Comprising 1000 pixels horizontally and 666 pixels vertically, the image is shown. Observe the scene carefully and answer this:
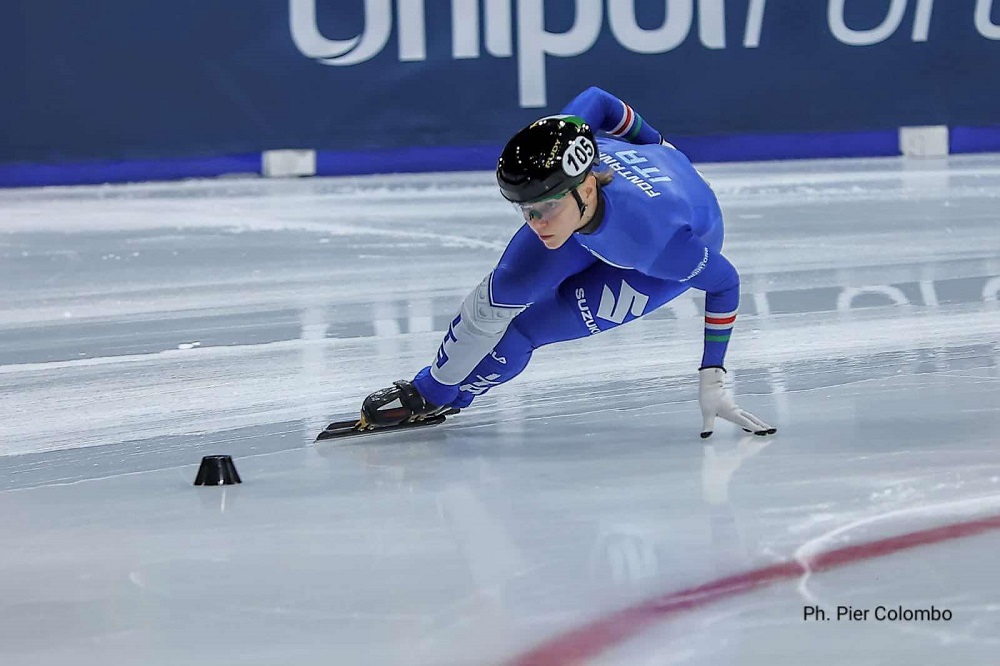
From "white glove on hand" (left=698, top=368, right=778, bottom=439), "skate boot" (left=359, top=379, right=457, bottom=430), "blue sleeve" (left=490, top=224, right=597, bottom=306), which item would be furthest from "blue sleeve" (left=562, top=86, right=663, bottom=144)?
"skate boot" (left=359, top=379, right=457, bottom=430)

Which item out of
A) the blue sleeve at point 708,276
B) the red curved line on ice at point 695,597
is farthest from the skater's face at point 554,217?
the red curved line on ice at point 695,597

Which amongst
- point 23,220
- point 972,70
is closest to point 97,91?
point 23,220

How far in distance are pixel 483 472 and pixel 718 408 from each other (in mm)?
558

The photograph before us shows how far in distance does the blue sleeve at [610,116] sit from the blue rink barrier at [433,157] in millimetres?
5057

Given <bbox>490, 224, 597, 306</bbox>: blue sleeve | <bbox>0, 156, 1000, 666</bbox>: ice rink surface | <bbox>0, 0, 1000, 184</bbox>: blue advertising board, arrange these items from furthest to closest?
1. <bbox>0, 0, 1000, 184</bbox>: blue advertising board
2. <bbox>490, 224, 597, 306</bbox>: blue sleeve
3. <bbox>0, 156, 1000, 666</bbox>: ice rink surface

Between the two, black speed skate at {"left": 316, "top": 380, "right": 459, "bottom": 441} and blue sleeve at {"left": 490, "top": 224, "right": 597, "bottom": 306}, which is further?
black speed skate at {"left": 316, "top": 380, "right": 459, "bottom": 441}

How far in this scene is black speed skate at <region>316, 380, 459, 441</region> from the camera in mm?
3244

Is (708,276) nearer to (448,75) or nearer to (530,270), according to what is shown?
(530,270)

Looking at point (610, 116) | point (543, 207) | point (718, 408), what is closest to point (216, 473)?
point (543, 207)

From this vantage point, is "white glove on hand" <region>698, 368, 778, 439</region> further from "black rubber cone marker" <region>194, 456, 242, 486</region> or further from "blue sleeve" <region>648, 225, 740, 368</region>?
"black rubber cone marker" <region>194, 456, 242, 486</region>

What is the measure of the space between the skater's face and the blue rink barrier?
18.7 ft

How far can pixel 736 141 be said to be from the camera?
880 cm

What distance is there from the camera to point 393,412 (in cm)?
329

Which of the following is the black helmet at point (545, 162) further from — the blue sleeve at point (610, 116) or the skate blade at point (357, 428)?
the skate blade at point (357, 428)
